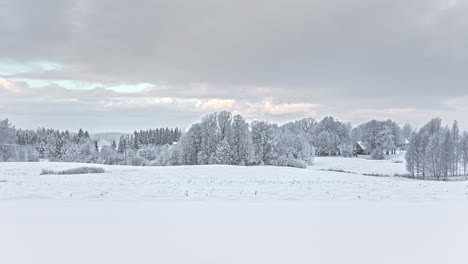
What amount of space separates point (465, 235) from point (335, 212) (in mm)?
3642

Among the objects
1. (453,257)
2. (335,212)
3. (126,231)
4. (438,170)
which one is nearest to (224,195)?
(335,212)

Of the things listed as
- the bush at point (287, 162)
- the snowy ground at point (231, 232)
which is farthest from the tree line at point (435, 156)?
the snowy ground at point (231, 232)

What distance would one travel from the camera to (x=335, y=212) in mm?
11602

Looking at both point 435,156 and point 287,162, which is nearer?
point 435,156

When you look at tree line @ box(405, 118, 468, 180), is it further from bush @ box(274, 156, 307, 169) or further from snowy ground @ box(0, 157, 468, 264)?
snowy ground @ box(0, 157, 468, 264)

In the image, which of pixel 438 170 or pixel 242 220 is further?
pixel 438 170

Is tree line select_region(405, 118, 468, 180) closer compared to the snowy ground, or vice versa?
the snowy ground

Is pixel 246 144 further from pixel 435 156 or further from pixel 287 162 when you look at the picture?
pixel 435 156

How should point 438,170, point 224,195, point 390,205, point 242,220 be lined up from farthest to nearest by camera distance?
point 438,170
point 224,195
point 390,205
point 242,220

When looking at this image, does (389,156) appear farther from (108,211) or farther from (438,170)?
(108,211)

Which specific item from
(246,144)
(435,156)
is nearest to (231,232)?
(246,144)

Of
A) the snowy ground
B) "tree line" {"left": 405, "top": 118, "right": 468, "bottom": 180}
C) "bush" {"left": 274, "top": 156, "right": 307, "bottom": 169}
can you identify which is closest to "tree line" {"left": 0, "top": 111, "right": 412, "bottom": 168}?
"bush" {"left": 274, "top": 156, "right": 307, "bottom": 169}

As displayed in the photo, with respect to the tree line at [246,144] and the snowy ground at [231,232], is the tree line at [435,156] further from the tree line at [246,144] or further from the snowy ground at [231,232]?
the snowy ground at [231,232]

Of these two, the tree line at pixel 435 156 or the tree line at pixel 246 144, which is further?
the tree line at pixel 246 144
